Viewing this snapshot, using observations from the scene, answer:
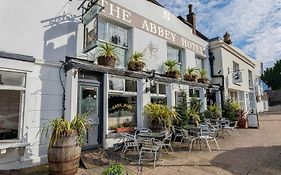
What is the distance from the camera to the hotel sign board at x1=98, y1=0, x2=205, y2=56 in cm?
765

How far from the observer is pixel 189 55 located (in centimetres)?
1174

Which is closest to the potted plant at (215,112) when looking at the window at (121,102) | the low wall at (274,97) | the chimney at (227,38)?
the window at (121,102)

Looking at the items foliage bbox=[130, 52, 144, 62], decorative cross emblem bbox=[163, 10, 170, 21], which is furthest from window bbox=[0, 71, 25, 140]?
decorative cross emblem bbox=[163, 10, 170, 21]

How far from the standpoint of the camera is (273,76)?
123 feet

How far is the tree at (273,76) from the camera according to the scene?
36756mm

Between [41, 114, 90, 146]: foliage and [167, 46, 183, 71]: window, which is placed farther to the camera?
[167, 46, 183, 71]: window

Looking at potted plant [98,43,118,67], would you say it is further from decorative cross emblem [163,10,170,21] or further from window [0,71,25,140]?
decorative cross emblem [163,10,170,21]

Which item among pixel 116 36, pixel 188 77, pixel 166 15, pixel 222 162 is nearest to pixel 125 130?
pixel 222 162

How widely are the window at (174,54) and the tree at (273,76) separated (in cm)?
3396

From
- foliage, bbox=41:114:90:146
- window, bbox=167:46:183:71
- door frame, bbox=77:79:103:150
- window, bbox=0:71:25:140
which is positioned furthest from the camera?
window, bbox=167:46:183:71

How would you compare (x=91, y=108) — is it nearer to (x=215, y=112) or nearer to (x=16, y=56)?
(x=16, y=56)

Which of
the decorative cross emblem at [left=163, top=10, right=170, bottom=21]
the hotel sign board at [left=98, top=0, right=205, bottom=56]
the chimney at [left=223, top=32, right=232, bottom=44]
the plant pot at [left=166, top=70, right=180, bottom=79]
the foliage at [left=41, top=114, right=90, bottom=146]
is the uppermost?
the chimney at [left=223, top=32, right=232, bottom=44]

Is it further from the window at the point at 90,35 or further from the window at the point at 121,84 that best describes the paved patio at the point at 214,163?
the window at the point at 90,35

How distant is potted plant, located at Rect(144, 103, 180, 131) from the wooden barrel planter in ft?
11.8
